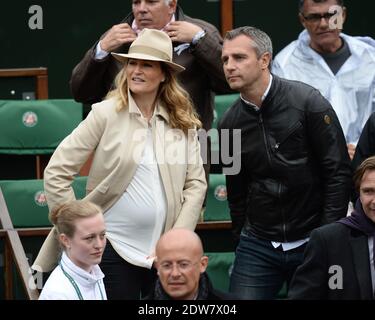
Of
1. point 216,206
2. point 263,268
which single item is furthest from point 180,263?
point 216,206

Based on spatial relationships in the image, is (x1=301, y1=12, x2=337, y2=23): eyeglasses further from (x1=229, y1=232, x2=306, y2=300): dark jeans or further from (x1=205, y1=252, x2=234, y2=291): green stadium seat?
(x1=229, y1=232, x2=306, y2=300): dark jeans

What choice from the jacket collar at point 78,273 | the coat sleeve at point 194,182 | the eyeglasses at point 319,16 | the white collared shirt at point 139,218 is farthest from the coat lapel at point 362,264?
the eyeglasses at point 319,16

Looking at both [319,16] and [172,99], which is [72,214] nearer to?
[172,99]

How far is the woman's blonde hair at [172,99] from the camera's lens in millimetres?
6715

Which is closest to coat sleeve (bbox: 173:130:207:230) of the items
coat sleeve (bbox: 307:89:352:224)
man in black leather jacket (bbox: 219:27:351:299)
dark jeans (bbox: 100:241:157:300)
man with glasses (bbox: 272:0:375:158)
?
man in black leather jacket (bbox: 219:27:351:299)

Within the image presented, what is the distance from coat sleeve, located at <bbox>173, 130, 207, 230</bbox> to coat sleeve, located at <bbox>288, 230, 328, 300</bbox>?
2.14ft

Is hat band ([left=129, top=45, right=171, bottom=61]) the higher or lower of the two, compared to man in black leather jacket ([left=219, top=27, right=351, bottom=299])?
higher

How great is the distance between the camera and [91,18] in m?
9.60

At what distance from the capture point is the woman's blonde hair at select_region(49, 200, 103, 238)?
6207 millimetres

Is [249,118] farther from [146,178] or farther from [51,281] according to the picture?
[51,281]

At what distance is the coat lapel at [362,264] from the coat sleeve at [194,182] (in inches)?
32.7

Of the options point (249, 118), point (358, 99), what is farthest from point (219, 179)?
point (249, 118)

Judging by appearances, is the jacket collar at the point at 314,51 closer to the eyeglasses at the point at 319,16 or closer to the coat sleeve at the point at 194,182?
the eyeglasses at the point at 319,16

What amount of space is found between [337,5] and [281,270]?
84.8 inches
